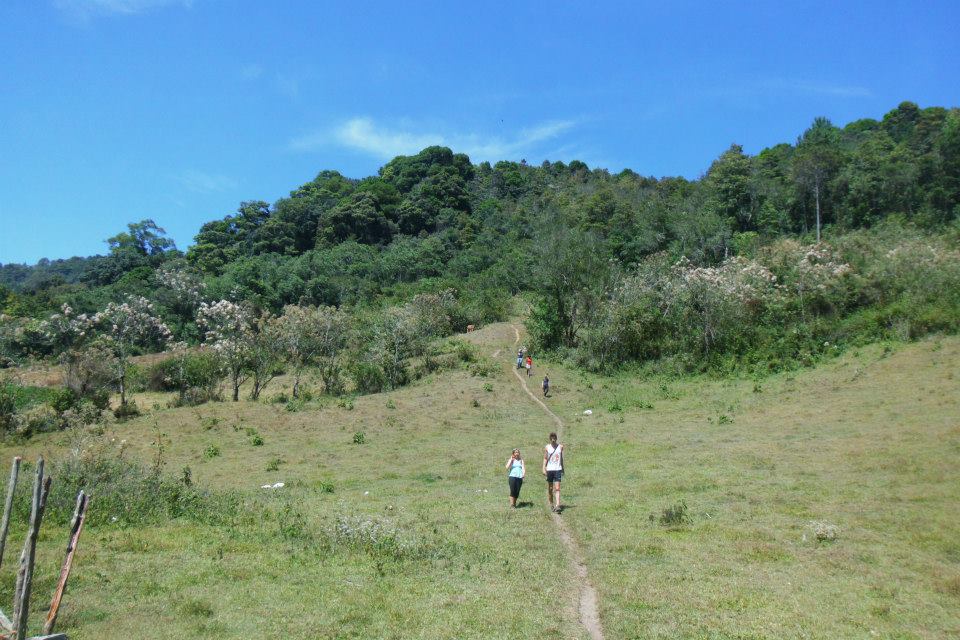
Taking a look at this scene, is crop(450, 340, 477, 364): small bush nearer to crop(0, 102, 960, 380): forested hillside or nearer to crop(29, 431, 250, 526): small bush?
crop(0, 102, 960, 380): forested hillside

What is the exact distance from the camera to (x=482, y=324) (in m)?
66.0

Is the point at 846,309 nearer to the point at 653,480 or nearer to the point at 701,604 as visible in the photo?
the point at 653,480

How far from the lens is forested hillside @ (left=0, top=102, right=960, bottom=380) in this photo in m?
44.5

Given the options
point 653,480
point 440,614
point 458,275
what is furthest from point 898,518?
point 458,275

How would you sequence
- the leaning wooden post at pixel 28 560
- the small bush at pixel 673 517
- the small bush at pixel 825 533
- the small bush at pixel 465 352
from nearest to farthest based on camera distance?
the leaning wooden post at pixel 28 560
the small bush at pixel 825 533
the small bush at pixel 673 517
the small bush at pixel 465 352

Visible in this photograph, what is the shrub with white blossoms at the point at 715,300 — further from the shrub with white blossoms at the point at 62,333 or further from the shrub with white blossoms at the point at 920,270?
the shrub with white blossoms at the point at 62,333

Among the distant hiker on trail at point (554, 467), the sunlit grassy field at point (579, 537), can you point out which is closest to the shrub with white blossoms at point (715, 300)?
the sunlit grassy field at point (579, 537)

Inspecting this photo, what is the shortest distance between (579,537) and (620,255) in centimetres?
6644

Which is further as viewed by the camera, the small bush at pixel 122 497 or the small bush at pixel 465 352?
the small bush at pixel 465 352

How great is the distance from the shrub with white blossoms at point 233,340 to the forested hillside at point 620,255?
726 cm

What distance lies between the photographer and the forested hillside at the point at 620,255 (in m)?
44.5

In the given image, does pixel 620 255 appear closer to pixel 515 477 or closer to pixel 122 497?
pixel 515 477

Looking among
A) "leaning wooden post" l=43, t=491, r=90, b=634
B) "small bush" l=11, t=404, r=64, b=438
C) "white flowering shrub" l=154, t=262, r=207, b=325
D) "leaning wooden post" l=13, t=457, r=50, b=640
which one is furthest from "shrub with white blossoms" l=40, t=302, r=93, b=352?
"leaning wooden post" l=13, t=457, r=50, b=640

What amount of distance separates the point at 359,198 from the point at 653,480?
98582 millimetres
